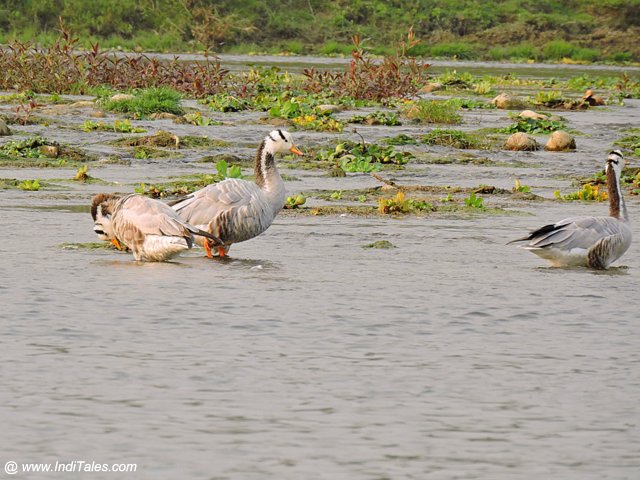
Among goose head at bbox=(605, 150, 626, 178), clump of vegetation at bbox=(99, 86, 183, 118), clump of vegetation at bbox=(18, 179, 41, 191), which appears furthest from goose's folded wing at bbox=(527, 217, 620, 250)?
clump of vegetation at bbox=(99, 86, 183, 118)

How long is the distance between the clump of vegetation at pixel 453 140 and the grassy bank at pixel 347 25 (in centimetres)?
3986

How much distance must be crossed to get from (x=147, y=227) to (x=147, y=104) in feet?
53.6

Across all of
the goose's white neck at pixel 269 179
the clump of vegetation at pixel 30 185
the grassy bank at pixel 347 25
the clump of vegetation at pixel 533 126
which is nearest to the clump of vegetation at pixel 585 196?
the goose's white neck at pixel 269 179

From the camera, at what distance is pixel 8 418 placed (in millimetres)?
6551

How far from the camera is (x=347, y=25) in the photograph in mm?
72750

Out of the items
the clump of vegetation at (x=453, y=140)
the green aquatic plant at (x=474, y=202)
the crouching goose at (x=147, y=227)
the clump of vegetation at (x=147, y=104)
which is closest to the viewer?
the crouching goose at (x=147, y=227)

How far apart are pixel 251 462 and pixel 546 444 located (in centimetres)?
141

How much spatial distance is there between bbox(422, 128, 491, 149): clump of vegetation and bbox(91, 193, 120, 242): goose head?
1268cm

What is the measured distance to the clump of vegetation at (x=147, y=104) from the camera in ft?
87.6

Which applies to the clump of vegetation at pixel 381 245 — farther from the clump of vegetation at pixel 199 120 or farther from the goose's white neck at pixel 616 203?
the clump of vegetation at pixel 199 120

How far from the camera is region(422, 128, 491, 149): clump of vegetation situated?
76.9 feet

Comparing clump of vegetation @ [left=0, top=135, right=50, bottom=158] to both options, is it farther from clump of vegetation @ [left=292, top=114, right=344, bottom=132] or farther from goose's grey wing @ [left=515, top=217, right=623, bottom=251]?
goose's grey wing @ [left=515, top=217, right=623, bottom=251]

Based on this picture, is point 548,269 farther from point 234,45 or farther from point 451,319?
point 234,45

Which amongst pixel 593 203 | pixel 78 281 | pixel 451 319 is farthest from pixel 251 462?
pixel 593 203
